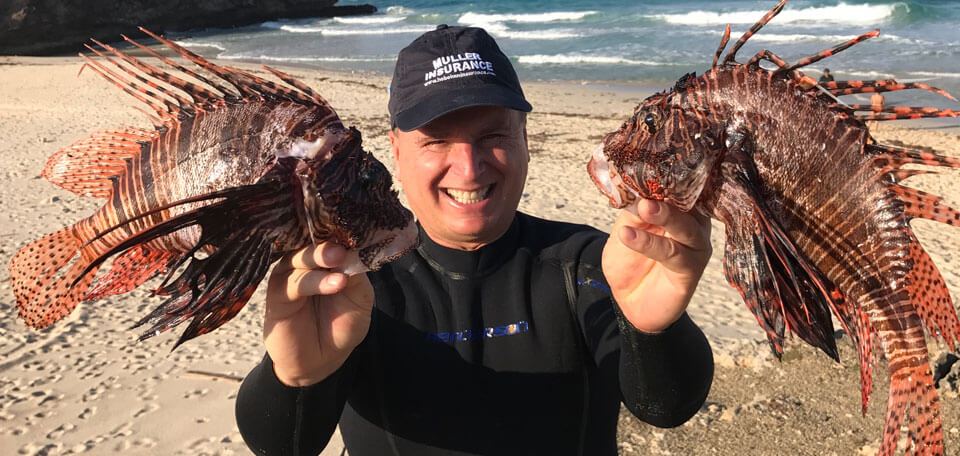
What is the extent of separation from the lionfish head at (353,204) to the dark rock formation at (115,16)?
39549 mm

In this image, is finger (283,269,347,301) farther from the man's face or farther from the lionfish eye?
the lionfish eye

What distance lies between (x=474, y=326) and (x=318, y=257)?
96cm

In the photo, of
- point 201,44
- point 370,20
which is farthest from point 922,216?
point 370,20

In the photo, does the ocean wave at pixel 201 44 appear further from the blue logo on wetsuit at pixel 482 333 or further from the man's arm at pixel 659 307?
the man's arm at pixel 659 307

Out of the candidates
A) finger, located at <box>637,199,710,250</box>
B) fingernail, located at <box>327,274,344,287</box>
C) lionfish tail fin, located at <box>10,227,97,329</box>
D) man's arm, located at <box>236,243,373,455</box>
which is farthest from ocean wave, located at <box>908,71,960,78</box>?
lionfish tail fin, located at <box>10,227,97,329</box>

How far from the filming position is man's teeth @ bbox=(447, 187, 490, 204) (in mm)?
2645

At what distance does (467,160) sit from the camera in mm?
2588

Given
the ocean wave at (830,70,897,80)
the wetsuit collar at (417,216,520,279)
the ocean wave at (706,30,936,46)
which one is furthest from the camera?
the ocean wave at (706,30,936,46)

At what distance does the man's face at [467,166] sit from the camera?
2.61m

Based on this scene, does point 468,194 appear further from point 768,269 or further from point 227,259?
point 768,269

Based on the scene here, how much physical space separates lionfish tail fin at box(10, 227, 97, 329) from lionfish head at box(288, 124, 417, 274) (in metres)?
1.04

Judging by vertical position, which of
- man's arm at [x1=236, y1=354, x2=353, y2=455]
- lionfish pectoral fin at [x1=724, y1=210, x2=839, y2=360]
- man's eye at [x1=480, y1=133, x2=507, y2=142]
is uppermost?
man's eye at [x1=480, y1=133, x2=507, y2=142]

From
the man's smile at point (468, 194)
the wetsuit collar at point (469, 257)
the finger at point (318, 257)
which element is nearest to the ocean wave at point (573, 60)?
the wetsuit collar at point (469, 257)

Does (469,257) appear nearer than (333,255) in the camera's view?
No
